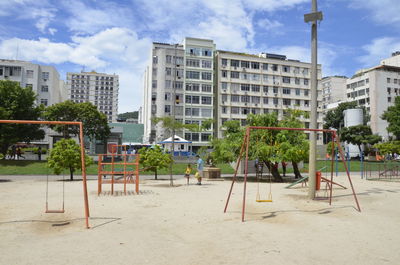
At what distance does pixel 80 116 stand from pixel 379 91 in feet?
223

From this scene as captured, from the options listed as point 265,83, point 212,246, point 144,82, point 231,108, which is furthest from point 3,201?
point 144,82

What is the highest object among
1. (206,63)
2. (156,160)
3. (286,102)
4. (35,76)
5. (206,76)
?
(206,63)

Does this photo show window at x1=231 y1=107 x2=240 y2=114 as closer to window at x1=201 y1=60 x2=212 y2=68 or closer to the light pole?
window at x1=201 y1=60 x2=212 y2=68

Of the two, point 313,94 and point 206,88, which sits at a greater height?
point 206,88

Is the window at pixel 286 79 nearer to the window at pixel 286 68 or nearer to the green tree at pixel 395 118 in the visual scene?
the window at pixel 286 68

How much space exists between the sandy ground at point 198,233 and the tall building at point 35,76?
185 ft

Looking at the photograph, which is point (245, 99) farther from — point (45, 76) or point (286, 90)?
point (45, 76)

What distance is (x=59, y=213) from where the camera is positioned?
33.2ft

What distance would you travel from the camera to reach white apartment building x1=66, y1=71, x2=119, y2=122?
6186 inches

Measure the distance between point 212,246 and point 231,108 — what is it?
63185 mm

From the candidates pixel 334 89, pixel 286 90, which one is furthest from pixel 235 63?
pixel 334 89

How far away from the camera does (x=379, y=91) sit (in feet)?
258

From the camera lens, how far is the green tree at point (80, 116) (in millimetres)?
44156

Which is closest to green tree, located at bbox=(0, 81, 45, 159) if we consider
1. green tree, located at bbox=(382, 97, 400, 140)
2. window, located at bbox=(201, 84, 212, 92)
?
window, located at bbox=(201, 84, 212, 92)
